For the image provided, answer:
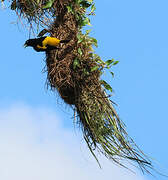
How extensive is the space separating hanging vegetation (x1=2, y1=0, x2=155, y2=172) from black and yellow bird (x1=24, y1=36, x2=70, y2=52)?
0.43 feet

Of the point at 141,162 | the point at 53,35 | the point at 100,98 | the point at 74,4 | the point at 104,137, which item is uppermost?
the point at 74,4

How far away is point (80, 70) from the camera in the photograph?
3.83 m

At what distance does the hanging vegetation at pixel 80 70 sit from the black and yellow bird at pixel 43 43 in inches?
5.2

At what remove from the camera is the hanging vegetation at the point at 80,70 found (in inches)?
151

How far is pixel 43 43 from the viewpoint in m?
3.64

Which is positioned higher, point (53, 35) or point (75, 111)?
point (53, 35)

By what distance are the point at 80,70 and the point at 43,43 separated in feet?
1.32

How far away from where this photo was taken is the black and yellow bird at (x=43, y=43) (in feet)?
11.9

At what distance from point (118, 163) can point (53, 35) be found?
1218 mm

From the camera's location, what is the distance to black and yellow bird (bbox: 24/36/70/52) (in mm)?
3639

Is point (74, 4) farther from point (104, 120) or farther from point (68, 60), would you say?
point (104, 120)

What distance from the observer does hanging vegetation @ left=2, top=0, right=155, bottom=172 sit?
382 cm

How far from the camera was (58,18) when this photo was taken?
12.7 ft

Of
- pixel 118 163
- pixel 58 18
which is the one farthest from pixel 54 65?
pixel 118 163
